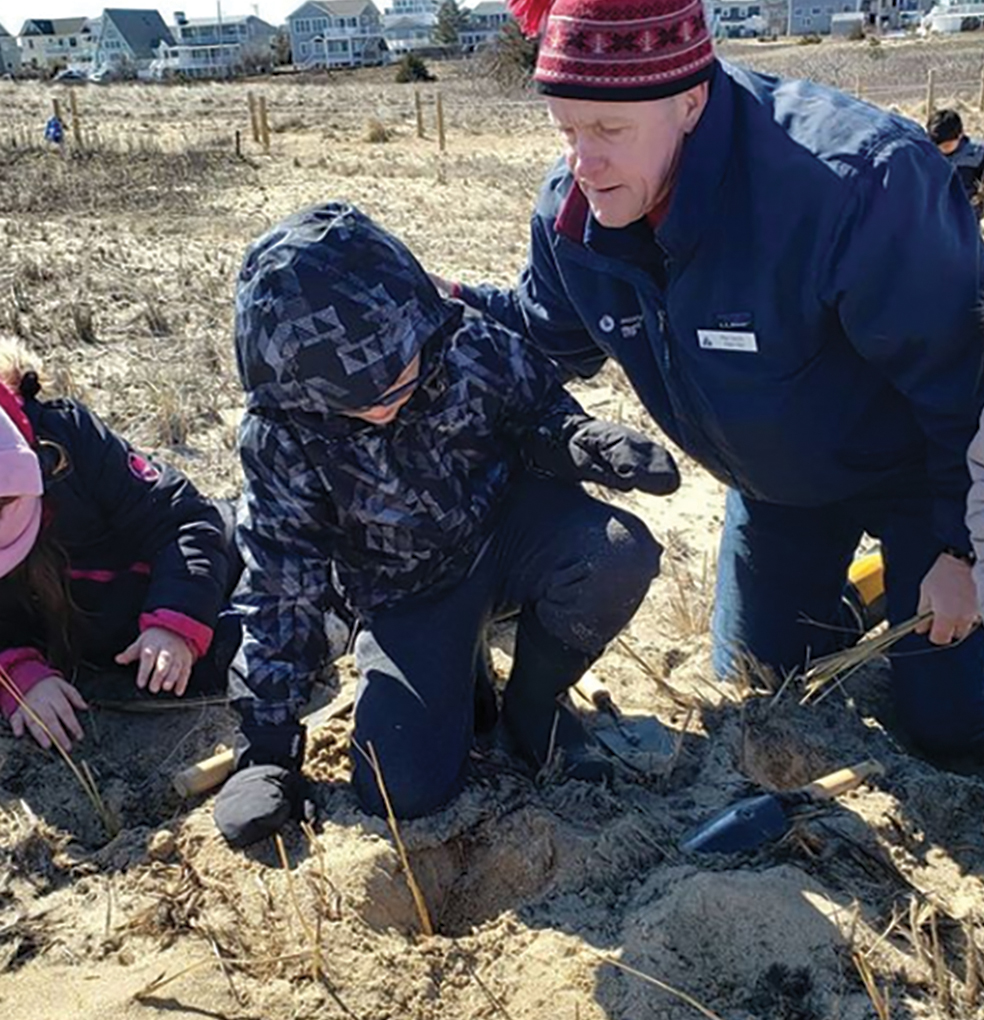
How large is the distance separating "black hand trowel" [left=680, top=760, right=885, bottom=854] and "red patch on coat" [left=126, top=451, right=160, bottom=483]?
1631 millimetres

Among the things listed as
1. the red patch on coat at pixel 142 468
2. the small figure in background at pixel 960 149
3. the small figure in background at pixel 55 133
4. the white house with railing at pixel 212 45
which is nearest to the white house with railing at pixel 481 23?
the white house with railing at pixel 212 45

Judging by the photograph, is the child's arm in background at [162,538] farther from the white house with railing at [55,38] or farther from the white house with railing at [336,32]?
the white house with railing at [55,38]

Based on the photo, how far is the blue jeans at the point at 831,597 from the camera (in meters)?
2.77

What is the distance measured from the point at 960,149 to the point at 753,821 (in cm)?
703

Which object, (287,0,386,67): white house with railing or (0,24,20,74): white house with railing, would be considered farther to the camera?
(0,24,20,74): white house with railing

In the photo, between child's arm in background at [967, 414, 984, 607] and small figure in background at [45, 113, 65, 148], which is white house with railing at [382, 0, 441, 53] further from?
child's arm in background at [967, 414, 984, 607]

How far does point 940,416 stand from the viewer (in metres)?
2.28

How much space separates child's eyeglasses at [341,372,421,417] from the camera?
7.29 feet

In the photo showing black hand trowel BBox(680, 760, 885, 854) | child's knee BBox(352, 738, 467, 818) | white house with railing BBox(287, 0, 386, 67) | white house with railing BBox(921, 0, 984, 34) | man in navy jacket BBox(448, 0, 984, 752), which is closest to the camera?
man in navy jacket BBox(448, 0, 984, 752)

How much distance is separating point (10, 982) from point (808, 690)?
1811 mm

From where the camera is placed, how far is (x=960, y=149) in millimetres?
8039

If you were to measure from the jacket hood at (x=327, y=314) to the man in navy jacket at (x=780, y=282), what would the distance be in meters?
0.42

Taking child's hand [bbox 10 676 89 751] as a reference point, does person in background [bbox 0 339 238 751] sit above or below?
above

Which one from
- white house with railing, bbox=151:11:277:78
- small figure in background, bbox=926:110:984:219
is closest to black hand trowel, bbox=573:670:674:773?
small figure in background, bbox=926:110:984:219
